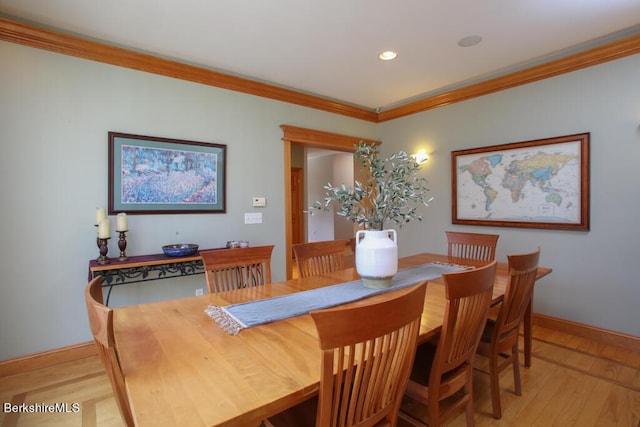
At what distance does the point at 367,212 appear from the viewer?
1.78 meters

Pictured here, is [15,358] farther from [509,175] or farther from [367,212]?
[509,175]

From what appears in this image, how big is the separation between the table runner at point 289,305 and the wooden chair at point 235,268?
1.38 feet

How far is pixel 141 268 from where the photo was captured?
2600 mm

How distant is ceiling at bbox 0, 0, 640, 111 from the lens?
86.7 inches

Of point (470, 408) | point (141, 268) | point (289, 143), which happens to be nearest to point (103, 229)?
point (141, 268)

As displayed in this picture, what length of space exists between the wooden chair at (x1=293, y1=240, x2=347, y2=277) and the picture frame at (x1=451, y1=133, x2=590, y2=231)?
1.99 metres

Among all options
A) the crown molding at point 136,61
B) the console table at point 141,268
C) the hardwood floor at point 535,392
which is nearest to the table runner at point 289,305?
the hardwood floor at point 535,392

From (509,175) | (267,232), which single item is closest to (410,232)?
(509,175)

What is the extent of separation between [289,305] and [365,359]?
2.07ft

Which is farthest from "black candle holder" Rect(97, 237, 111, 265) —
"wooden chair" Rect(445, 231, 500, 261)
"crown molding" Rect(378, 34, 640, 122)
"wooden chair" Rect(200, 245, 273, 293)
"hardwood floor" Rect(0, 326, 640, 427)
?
"crown molding" Rect(378, 34, 640, 122)

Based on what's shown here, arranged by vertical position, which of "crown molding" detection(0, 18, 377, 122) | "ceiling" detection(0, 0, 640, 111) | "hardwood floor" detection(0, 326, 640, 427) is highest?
"ceiling" detection(0, 0, 640, 111)

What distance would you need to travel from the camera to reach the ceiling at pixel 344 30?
86.7 inches
